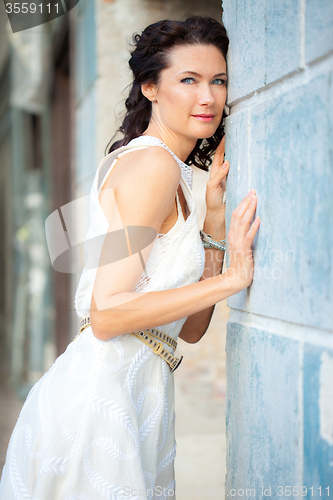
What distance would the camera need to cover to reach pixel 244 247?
3.96 ft

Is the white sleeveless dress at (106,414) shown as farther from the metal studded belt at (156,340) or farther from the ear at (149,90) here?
the ear at (149,90)

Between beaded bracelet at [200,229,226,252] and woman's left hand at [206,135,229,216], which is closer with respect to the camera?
woman's left hand at [206,135,229,216]

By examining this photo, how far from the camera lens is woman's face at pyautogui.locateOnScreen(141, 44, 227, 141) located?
4.57 feet

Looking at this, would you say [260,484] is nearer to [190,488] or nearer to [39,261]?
[190,488]

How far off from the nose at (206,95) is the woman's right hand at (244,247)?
36 cm

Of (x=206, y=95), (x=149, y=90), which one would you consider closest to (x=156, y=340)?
(x=206, y=95)

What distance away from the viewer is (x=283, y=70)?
39.8 inches

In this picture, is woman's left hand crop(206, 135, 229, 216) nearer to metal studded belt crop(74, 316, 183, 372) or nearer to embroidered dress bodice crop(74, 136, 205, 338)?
embroidered dress bodice crop(74, 136, 205, 338)

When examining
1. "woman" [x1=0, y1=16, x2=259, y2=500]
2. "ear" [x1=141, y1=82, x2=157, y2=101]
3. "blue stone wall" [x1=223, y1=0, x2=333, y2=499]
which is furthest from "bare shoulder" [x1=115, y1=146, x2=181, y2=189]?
"ear" [x1=141, y1=82, x2=157, y2=101]

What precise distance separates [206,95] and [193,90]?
0.06m

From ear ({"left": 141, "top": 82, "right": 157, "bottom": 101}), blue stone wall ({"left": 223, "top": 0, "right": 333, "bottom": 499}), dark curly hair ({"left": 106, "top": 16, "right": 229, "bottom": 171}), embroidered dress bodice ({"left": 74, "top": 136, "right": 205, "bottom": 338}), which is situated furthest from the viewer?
ear ({"left": 141, "top": 82, "right": 157, "bottom": 101})

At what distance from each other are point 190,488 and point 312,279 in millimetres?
2520

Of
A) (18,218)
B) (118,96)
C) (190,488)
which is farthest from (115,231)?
(18,218)

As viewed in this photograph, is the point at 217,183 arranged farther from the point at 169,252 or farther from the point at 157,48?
the point at 157,48
